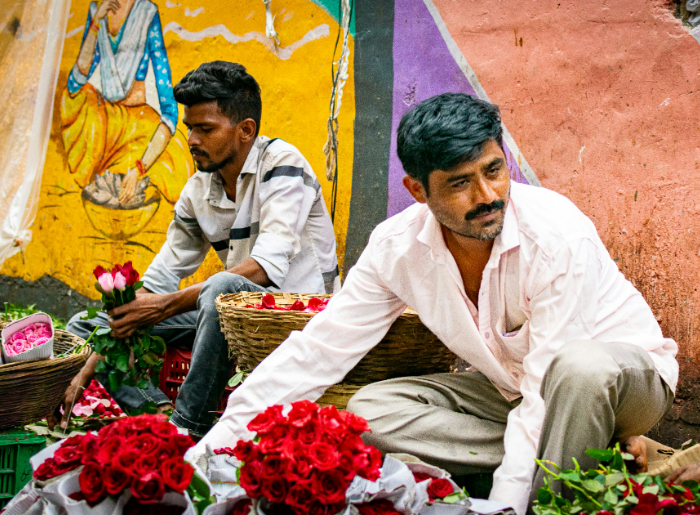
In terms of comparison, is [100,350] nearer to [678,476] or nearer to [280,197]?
[280,197]

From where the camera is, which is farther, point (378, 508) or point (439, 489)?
point (439, 489)

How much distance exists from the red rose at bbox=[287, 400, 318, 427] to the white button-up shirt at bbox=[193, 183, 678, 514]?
0.63 metres

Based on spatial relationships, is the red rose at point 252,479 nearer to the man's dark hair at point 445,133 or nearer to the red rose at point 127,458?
the red rose at point 127,458

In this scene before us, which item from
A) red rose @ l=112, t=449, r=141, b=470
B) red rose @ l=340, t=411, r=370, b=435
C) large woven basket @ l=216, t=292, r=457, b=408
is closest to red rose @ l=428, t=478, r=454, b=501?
red rose @ l=340, t=411, r=370, b=435

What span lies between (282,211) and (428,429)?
1.36 m

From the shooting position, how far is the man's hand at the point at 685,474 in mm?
1776

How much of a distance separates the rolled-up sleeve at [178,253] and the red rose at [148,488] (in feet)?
7.58

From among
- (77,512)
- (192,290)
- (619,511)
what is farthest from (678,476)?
(192,290)

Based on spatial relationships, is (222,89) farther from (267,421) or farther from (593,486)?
(593,486)

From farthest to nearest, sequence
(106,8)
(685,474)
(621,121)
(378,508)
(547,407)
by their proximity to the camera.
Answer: (106,8), (621,121), (547,407), (685,474), (378,508)

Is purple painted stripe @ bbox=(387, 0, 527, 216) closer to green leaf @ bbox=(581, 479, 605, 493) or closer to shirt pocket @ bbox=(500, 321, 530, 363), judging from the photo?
shirt pocket @ bbox=(500, 321, 530, 363)

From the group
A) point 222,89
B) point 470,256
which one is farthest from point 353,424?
point 222,89

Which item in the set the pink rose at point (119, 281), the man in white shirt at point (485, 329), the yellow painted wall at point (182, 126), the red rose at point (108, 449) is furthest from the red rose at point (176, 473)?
the yellow painted wall at point (182, 126)

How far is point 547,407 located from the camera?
6.40ft
